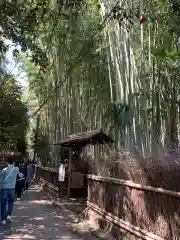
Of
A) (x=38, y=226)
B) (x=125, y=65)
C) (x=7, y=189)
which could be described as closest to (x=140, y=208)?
(x=38, y=226)

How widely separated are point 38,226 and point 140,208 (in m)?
3.35

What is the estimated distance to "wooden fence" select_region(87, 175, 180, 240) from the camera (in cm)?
537

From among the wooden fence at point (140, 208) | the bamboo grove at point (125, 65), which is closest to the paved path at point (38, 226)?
the wooden fence at point (140, 208)

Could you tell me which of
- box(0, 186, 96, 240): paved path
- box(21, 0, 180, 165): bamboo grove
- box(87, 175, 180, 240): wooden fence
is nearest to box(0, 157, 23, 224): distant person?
box(0, 186, 96, 240): paved path

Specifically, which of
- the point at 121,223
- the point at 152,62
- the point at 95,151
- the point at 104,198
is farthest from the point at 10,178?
the point at 95,151

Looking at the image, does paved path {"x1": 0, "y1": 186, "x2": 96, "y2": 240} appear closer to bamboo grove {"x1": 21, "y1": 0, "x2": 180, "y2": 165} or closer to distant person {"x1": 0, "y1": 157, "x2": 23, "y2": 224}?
distant person {"x1": 0, "y1": 157, "x2": 23, "y2": 224}

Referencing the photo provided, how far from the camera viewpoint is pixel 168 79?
12.9 meters

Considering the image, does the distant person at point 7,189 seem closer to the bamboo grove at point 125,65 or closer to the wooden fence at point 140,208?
the wooden fence at point 140,208

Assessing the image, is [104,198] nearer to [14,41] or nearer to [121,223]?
[121,223]

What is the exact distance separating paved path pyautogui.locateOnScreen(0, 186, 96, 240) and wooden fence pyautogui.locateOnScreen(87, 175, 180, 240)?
0.88 metres

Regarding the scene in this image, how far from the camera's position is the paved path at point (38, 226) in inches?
309

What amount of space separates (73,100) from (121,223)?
1244cm

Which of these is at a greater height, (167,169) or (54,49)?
(54,49)

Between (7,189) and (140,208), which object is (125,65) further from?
(140,208)
